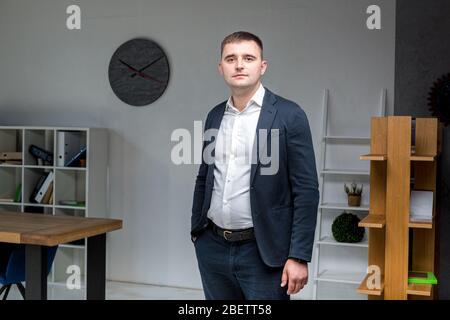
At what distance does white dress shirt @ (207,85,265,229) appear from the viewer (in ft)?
7.54

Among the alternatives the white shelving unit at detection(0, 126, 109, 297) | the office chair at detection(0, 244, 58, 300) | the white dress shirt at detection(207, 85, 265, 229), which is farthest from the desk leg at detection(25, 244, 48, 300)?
the white shelving unit at detection(0, 126, 109, 297)

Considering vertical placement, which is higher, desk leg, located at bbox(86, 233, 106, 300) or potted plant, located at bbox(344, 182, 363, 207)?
potted plant, located at bbox(344, 182, 363, 207)

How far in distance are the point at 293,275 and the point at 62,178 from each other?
13.1 ft

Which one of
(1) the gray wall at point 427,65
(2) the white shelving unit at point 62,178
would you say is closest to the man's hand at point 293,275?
(1) the gray wall at point 427,65

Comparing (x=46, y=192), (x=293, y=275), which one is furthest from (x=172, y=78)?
(x=293, y=275)

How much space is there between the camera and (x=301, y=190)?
2223 millimetres

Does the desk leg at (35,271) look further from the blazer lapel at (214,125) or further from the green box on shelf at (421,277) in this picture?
the green box on shelf at (421,277)

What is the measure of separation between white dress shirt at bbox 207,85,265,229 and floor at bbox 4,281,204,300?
3102 millimetres

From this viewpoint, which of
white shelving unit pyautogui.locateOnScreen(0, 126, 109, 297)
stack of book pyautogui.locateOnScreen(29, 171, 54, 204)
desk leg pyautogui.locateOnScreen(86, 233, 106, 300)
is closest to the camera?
desk leg pyautogui.locateOnScreen(86, 233, 106, 300)

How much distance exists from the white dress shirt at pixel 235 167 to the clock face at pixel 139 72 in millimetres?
3373

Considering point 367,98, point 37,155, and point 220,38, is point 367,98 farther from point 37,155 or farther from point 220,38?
point 37,155

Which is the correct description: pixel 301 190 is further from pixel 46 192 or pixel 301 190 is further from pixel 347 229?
pixel 46 192

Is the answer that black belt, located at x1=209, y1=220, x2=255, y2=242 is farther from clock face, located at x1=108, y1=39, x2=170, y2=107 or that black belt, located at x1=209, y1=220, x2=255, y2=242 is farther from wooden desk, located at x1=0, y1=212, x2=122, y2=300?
clock face, located at x1=108, y1=39, x2=170, y2=107

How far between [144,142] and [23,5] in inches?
74.6
